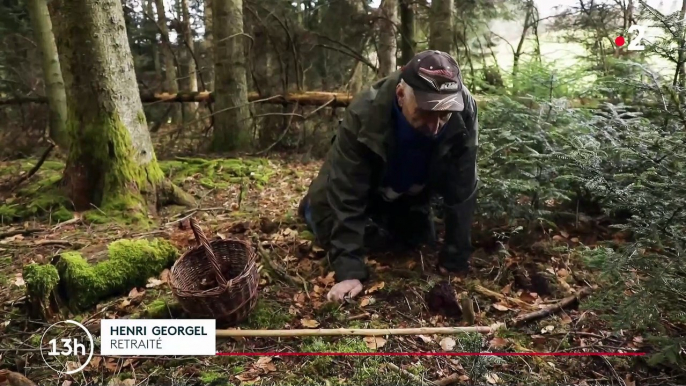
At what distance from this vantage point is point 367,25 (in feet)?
26.2

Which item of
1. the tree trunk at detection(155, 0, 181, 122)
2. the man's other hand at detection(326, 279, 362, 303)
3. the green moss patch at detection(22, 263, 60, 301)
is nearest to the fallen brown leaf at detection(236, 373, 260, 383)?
the man's other hand at detection(326, 279, 362, 303)

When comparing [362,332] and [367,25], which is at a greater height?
[367,25]

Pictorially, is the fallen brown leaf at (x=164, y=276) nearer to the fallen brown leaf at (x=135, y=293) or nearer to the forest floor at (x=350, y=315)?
the forest floor at (x=350, y=315)

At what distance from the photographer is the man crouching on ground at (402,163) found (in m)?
2.27

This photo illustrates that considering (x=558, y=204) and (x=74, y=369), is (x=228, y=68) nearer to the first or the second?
(x=558, y=204)

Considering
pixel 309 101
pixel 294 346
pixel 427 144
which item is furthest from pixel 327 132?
pixel 294 346

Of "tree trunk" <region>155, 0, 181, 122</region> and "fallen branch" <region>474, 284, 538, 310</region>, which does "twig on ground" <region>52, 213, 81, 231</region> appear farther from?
"tree trunk" <region>155, 0, 181, 122</region>

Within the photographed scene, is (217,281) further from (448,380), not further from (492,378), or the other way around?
(492,378)

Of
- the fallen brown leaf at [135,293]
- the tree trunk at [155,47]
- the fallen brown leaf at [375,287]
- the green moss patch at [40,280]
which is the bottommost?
the fallen brown leaf at [375,287]

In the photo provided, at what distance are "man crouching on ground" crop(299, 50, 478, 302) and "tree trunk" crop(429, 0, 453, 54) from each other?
12.5 feet

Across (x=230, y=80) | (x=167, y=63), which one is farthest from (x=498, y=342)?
(x=167, y=63)

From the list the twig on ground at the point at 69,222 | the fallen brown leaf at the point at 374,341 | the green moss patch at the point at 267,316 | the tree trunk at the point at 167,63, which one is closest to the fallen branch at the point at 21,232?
the twig on ground at the point at 69,222

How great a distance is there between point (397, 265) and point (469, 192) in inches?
28.8

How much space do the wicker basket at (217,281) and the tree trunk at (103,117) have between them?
163 cm
